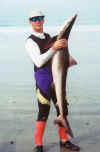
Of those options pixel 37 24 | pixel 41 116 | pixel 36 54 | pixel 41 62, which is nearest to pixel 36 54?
pixel 36 54

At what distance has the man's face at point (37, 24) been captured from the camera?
20.5 ft

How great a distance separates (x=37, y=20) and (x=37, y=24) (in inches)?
2.2

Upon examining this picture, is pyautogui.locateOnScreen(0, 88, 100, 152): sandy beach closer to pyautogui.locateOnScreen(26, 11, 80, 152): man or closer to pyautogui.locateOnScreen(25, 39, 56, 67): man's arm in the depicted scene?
pyautogui.locateOnScreen(26, 11, 80, 152): man

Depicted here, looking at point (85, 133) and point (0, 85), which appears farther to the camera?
point (0, 85)

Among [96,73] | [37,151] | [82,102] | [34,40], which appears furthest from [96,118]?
[96,73]

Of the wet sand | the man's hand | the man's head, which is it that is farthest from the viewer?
the wet sand

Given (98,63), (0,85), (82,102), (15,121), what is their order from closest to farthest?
1. (15,121)
2. (82,102)
3. (0,85)
4. (98,63)

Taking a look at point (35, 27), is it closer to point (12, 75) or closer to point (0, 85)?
point (0, 85)

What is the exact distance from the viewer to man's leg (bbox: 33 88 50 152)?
624 cm

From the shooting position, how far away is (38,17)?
6.24 m

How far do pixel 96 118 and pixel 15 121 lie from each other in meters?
1.42

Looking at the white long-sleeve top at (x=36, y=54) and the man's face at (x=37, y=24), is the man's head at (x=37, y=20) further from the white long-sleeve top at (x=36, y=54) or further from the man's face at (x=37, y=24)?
the white long-sleeve top at (x=36, y=54)

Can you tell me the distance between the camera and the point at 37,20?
625cm

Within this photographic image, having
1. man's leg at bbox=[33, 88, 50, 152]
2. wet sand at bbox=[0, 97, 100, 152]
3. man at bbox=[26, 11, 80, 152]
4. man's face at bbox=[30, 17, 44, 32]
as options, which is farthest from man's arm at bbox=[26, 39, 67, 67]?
wet sand at bbox=[0, 97, 100, 152]
